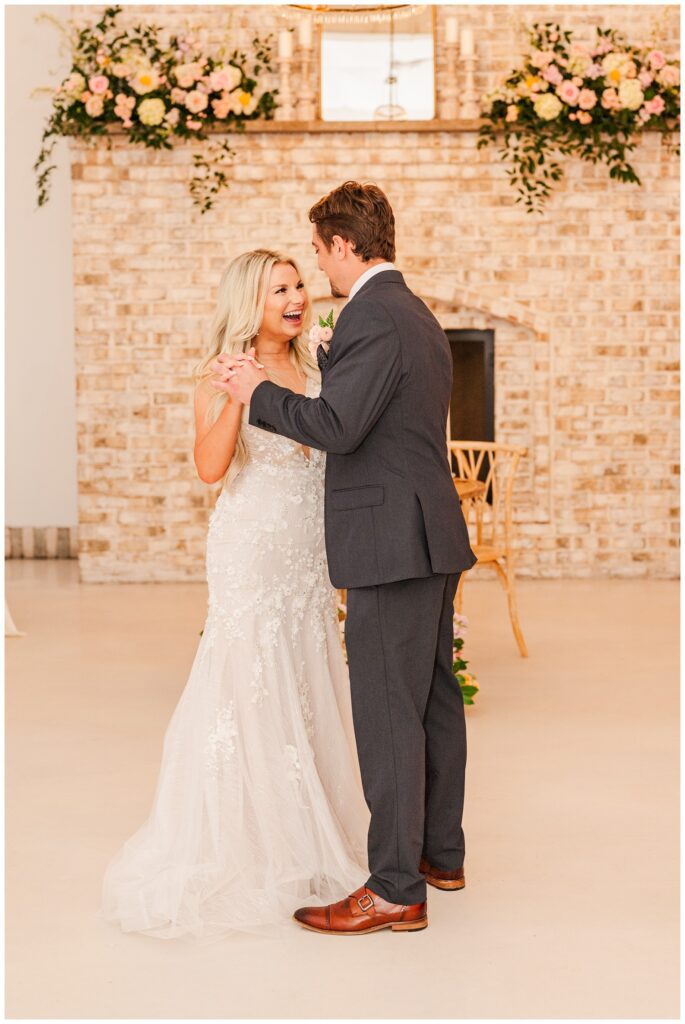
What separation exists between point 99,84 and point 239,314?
17.2ft

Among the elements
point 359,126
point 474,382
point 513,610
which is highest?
point 359,126

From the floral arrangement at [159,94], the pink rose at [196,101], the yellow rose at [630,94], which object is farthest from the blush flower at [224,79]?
the yellow rose at [630,94]

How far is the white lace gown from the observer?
298 centimetres

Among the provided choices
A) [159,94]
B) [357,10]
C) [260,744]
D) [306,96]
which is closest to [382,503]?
[260,744]

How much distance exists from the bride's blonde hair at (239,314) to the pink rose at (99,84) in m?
5.14

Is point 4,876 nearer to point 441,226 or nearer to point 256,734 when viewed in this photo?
point 256,734

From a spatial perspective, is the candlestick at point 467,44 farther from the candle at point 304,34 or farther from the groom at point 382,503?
the groom at point 382,503

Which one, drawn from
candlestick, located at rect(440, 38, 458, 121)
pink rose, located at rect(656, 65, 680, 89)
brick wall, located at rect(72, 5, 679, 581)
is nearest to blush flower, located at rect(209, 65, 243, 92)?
brick wall, located at rect(72, 5, 679, 581)

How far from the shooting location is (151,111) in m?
7.70

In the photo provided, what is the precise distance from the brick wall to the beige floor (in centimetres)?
191

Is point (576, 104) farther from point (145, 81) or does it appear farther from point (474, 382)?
point (145, 81)

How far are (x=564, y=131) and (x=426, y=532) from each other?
581 centimetres

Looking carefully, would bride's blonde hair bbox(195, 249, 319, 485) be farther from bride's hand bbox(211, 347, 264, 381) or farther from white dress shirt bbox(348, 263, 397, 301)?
white dress shirt bbox(348, 263, 397, 301)

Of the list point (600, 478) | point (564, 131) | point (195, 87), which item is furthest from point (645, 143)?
point (195, 87)
